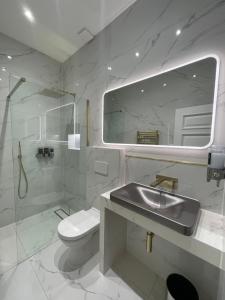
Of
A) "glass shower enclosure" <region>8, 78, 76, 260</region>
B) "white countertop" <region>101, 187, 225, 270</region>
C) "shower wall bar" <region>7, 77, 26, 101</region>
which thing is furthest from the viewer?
"glass shower enclosure" <region>8, 78, 76, 260</region>

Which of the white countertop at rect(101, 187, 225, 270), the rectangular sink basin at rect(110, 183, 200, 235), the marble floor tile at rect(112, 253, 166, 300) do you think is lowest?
the marble floor tile at rect(112, 253, 166, 300)

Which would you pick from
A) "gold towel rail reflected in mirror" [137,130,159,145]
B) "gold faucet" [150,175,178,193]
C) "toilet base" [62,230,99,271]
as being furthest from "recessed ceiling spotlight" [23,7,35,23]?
"toilet base" [62,230,99,271]

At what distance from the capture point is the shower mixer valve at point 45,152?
86.3 inches

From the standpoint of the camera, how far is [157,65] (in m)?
1.29

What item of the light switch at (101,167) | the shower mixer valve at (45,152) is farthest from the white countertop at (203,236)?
the shower mixer valve at (45,152)

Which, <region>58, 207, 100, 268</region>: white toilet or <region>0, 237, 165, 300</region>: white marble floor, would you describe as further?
<region>58, 207, 100, 268</region>: white toilet

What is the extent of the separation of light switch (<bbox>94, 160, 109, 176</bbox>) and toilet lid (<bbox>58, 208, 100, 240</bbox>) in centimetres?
52

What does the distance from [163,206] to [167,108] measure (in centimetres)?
85

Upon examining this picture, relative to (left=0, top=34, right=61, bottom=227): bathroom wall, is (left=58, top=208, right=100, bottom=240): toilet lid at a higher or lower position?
lower

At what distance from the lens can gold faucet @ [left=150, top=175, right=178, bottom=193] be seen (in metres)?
1.20

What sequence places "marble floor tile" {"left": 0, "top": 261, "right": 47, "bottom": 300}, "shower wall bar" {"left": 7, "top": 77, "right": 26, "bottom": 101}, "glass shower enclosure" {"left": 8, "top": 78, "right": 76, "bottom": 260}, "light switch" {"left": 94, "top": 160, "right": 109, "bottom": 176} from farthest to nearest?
1. "glass shower enclosure" {"left": 8, "top": 78, "right": 76, "bottom": 260}
2. "shower wall bar" {"left": 7, "top": 77, "right": 26, "bottom": 101}
3. "light switch" {"left": 94, "top": 160, "right": 109, "bottom": 176}
4. "marble floor tile" {"left": 0, "top": 261, "right": 47, "bottom": 300}

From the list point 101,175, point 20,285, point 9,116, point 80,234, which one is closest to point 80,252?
point 80,234

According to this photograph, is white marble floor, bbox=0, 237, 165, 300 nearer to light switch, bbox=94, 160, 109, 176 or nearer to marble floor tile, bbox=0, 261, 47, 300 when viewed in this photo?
marble floor tile, bbox=0, 261, 47, 300

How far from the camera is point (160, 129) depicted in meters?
1.31
